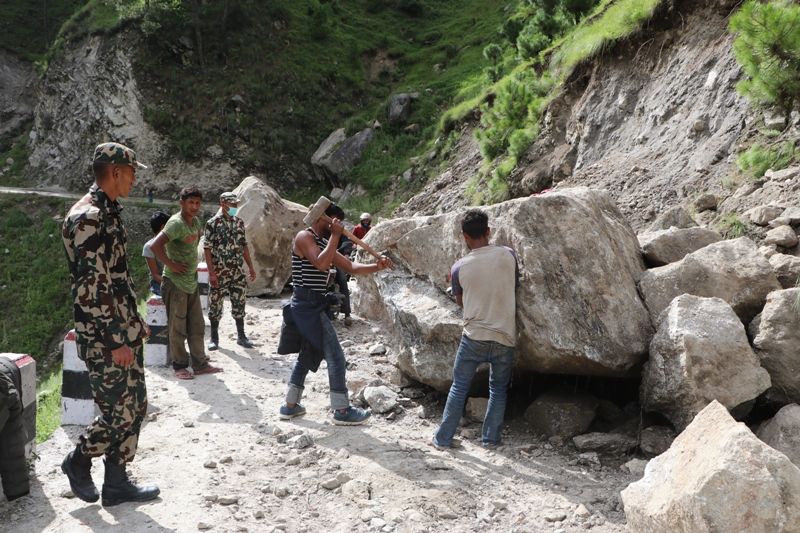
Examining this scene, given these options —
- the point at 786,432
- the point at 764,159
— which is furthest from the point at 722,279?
the point at 764,159

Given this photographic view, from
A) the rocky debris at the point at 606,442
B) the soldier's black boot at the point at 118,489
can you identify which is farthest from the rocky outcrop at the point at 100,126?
the rocky debris at the point at 606,442

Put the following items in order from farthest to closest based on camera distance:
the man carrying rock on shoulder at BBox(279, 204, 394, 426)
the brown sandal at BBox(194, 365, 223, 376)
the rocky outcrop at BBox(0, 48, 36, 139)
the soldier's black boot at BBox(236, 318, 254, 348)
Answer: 1. the rocky outcrop at BBox(0, 48, 36, 139)
2. the soldier's black boot at BBox(236, 318, 254, 348)
3. the brown sandal at BBox(194, 365, 223, 376)
4. the man carrying rock on shoulder at BBox(279, 204, 394, 426)

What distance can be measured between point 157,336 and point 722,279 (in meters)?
5.83

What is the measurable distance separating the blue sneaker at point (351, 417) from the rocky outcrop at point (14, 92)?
43.5m

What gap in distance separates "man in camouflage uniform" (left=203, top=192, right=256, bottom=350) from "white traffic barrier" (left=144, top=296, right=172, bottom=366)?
0.81 meters

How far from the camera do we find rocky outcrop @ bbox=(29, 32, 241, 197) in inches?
1265

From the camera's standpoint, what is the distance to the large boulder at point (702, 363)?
4117mm

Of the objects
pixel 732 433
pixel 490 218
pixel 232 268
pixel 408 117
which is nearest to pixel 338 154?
pixel 408 117

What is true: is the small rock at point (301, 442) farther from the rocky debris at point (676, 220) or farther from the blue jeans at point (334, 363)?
the rocky debris at point (676, 220)

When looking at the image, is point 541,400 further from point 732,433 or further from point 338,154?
point 338,154

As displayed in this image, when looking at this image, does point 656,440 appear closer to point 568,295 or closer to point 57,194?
point 568,295

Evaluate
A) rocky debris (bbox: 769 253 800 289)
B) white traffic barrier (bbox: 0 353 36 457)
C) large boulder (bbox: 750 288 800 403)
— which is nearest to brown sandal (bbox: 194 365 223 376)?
white traffic barrier (bbox: 0 353 36 457)

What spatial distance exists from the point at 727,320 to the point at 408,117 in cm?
2624

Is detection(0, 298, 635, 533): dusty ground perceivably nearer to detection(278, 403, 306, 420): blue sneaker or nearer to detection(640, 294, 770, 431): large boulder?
detection(278, 403, 306, 420): blue sneaker
